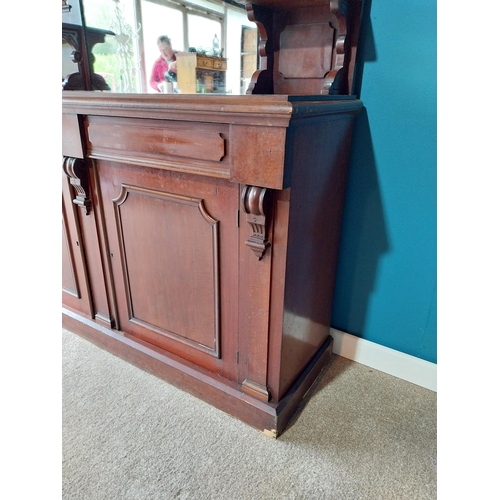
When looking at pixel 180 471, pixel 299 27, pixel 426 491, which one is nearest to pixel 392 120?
pixel 299 27

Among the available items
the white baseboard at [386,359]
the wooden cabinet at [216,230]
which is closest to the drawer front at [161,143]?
the wooden cabinet at [216,230]

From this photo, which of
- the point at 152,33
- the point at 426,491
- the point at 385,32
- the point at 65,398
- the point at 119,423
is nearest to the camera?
the point at 426,491

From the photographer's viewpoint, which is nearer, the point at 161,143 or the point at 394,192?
the point at 161,143

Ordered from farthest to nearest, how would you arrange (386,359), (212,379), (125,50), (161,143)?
(125,50) < (386,359) < (212,379) < (161,143)

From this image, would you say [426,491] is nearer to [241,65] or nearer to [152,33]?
[241,65]

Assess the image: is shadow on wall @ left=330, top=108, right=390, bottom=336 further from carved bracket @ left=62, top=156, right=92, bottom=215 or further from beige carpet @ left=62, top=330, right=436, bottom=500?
carved bracket @ left=62, top=156, right=92, bottom=215

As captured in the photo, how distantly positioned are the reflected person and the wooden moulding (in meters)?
1.27

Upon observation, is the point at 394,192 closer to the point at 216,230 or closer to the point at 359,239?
the point at 359,239

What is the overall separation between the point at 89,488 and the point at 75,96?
47.7 inches

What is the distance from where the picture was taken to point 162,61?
6.67 feet

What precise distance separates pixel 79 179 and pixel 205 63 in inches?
30.9

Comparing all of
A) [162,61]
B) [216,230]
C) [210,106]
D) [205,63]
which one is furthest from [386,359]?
[162,61]

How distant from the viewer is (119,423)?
1289 mm

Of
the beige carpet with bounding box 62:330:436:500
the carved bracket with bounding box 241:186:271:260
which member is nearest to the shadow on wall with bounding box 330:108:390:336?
the beige carpet with bounding box 62:330:436:500
